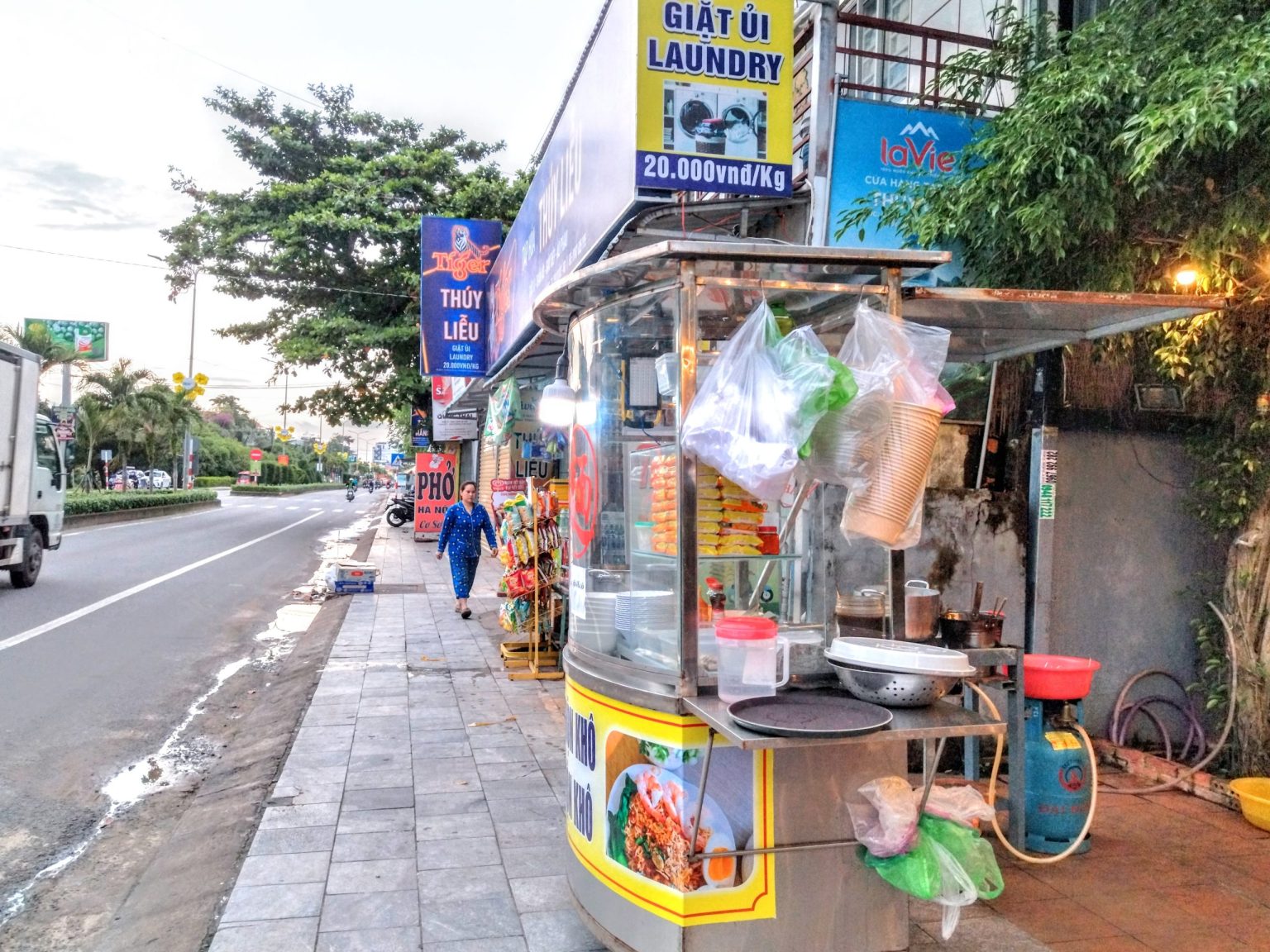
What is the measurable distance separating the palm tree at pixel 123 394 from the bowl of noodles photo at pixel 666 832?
3969 centimetres

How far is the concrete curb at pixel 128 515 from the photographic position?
25.0 m

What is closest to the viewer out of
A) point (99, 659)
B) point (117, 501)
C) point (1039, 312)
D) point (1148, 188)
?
point (1039, 312)

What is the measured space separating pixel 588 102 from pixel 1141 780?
5646 millimetres

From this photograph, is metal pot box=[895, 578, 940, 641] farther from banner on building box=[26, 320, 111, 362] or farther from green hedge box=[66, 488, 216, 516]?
banner on building box=[26, 320, 111, 362]

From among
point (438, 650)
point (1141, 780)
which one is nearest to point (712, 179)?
point (1141, 780)

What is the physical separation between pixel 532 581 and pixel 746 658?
553cm

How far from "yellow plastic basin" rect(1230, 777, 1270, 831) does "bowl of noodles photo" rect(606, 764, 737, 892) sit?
131 inches

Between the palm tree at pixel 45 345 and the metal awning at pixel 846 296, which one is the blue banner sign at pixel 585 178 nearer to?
the metal awning at pixel 846 296

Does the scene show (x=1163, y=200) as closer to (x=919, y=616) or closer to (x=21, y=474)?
(x=919, y=616)

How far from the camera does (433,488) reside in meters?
22.2

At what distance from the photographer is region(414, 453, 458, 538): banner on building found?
21.6m

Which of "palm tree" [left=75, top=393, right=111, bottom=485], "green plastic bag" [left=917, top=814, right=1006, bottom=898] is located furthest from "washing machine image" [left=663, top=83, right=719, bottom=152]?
"palm tree" [left=75, top=393, right=111, bottom=485]

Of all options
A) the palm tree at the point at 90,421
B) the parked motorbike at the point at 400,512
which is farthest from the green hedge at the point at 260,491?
the parked motorbike at the point at 400,512

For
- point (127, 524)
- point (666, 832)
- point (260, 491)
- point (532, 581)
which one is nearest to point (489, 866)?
point (666, 832)
